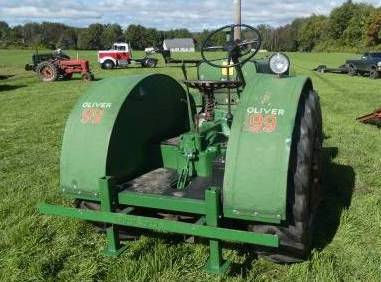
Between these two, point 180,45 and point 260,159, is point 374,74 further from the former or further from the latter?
point 260,159

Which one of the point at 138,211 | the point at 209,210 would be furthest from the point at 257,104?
the point at 138,211

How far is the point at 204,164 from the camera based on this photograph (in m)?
4.00

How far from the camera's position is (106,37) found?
103 m

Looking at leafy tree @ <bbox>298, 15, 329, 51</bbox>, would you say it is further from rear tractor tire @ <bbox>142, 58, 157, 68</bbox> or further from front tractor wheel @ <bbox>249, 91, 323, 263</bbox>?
front tractor wheel @ <bbox>249, 91, 323, 263</bbox>

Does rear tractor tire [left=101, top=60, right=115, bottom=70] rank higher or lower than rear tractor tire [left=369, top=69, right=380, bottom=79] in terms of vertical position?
higher

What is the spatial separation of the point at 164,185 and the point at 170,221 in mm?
740

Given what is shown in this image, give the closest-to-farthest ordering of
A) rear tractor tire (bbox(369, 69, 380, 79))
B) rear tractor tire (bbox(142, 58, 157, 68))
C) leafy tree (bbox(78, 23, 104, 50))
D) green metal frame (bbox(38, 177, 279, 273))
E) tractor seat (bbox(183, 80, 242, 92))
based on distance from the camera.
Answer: green metal frame (bbox(38, 177, 279, 273)) < tractor seat (bbox(183, 80, 242, 92)) < rear tractor tire (bbox(369, 69, 380, 79)) < rear tractor tire (bbox(142, 58, 157, 68)) < leafy tree (bbox(78, 23, 104, 50))

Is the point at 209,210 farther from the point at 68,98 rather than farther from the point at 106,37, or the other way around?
the point at 106,37

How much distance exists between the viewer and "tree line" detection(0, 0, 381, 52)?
85750 millimetres

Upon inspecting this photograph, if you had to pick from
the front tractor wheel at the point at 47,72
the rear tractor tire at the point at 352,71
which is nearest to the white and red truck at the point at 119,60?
the front tractor wheel at the point at 47,72

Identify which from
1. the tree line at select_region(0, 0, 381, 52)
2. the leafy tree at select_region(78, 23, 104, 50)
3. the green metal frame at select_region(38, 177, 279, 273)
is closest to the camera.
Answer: the green metal frame at select_region(38, 177, 279, 273)

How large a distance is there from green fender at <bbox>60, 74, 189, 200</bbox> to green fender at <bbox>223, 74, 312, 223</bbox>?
102 centimetres

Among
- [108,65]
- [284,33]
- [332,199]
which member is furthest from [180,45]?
[284,33]

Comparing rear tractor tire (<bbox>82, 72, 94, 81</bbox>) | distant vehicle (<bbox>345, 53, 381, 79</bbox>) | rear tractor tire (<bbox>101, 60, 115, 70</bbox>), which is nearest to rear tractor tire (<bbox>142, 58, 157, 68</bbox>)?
rear tractor tire (<bbox>101, 60, 115, 70</bbox>)
